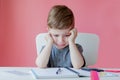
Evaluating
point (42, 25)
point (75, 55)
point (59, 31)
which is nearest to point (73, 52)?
point (75, 55)

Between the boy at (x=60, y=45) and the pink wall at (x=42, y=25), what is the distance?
64 cm

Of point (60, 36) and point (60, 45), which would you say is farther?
point (60, 45)

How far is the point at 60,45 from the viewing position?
1346 mm

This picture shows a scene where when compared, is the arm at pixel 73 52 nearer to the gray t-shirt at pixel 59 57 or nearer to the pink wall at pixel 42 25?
the gray t-shirt at pixel 59 57

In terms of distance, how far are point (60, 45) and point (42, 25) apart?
0.68 metres

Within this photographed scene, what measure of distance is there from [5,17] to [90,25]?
2.15ft

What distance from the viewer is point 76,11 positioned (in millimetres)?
2006

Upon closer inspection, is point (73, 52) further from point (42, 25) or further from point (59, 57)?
point (42, 25)

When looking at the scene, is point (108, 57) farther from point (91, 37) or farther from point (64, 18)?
point (64, 18)

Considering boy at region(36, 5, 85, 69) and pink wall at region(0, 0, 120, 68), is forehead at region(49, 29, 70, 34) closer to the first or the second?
boy at region(36, 5, 85, 69)

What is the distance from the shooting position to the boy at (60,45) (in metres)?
1.24

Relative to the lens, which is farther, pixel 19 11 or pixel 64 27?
pixel 19 11

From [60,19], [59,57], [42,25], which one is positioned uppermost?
[60,19]

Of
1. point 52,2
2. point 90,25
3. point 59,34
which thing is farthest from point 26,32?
point 59,34
